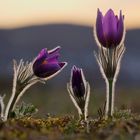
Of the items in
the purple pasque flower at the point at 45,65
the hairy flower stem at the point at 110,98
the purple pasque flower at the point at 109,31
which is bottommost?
the hairy flower stem at the point at 110,98

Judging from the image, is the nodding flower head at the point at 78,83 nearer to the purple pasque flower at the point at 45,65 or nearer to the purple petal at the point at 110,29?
the purple pasque flower at the point at 45,65

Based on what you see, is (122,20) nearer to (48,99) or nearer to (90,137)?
(90,137)

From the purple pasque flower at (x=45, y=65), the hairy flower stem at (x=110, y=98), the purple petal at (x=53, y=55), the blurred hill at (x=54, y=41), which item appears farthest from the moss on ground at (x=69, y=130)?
the blurred hill at (x=54, y=41)

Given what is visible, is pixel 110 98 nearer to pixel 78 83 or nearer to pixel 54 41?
pixel 78 83

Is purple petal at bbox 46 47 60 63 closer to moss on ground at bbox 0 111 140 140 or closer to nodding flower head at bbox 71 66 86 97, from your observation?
nodding flower head at bbox 71 66 86 97

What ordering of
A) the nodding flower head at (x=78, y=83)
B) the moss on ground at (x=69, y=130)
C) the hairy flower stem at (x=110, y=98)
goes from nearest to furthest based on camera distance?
the moss on ground at (x=69, y=130) < the hairy flower stem at (x=110, y=98) < the nodding flower head at (x=78, y=83)

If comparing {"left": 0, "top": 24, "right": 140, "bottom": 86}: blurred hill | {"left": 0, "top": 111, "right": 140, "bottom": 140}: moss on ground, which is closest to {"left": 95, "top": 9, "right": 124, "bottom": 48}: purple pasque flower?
{"left": 0, "top": 111, "right": 140, "bottom": 140}: moss on ground
